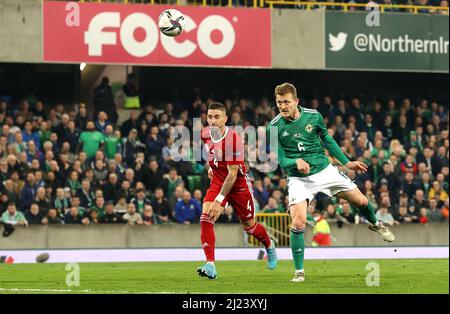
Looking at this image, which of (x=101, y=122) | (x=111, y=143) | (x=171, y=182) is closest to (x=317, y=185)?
(x=171, y=182)

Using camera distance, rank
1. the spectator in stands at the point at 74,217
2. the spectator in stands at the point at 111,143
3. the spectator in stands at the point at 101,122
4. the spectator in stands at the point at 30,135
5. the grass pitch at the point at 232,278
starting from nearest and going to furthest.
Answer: the grass pitch at the point at 232,278 → the spectator in stands at the point at 74,217 → the spectator in stands at the point at 30,135 → the spectator in stands at the point at 111,143 → the spectator in stands at the point at 101,122

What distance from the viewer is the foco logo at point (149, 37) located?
26234 mm

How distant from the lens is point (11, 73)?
28562 millimetres

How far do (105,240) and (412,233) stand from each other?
7140mm

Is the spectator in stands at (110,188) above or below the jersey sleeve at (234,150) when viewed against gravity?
below

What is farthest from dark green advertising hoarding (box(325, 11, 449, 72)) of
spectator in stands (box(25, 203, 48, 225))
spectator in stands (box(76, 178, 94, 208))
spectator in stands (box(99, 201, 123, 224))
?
spectator in stands (box(25, 203, 48, 225))

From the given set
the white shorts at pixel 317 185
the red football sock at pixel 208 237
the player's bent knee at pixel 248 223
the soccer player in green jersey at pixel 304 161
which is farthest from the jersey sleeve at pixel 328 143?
the red football sock at pixel 208 237

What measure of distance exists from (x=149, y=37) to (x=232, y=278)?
519 inches

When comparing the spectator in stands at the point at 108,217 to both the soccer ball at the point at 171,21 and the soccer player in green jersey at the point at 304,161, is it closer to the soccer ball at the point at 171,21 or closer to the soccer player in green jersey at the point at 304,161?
the soccer ball at the point at 171,21

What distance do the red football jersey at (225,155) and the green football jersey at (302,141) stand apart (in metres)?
0.48

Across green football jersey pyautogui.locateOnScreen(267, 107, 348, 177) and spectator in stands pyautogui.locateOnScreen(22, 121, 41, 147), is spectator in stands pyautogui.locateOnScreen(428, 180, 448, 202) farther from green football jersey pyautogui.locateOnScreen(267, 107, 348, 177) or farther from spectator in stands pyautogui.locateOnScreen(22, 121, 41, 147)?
green football jersey pyautogui.locateOnScreen(267, 107, 348, 177)

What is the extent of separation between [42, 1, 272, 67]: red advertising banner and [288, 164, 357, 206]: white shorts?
1374cm

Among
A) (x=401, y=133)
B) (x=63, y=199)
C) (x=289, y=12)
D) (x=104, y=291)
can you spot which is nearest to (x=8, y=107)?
(x=63, y=199)

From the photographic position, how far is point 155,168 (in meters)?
24.8
